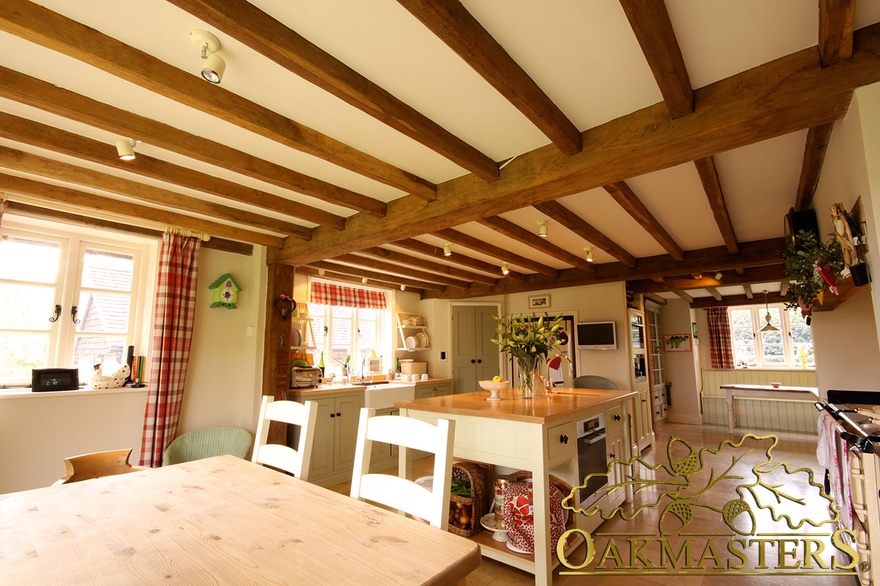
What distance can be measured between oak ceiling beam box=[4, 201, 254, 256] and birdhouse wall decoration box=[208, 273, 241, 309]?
0.29 m

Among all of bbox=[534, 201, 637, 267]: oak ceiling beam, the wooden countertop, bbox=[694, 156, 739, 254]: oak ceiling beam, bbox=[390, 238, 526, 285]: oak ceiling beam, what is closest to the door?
bbox=[390, 238, 526, 285]: oak ceiling beam

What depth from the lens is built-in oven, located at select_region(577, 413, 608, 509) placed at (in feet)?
9.47

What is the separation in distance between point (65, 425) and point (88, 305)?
94 centimetres

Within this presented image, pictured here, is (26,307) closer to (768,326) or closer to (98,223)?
(98,223)

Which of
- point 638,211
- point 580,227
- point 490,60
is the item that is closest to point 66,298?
point 490,60

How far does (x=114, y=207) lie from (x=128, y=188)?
0.39 metres

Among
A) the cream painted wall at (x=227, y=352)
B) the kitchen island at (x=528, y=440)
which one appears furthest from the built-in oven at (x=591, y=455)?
the cream painted wall at (x=227, y=352)

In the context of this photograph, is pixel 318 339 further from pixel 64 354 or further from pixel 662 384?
pixel 662 384

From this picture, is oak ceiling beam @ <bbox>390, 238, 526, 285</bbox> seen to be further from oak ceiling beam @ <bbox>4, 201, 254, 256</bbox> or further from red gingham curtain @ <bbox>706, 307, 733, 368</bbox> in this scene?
red gingham curtain @ <bbox>706, 307, 733, 368</bbox>

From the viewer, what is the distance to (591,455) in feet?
10.1

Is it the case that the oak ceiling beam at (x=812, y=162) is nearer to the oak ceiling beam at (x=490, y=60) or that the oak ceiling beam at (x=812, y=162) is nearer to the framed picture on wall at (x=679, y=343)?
the oak ceiling beam at (x=490, y=60)

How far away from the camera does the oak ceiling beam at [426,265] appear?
456 cm

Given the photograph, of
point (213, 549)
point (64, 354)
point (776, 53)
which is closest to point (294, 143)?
point (213, 549)

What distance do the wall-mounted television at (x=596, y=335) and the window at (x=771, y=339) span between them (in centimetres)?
415
